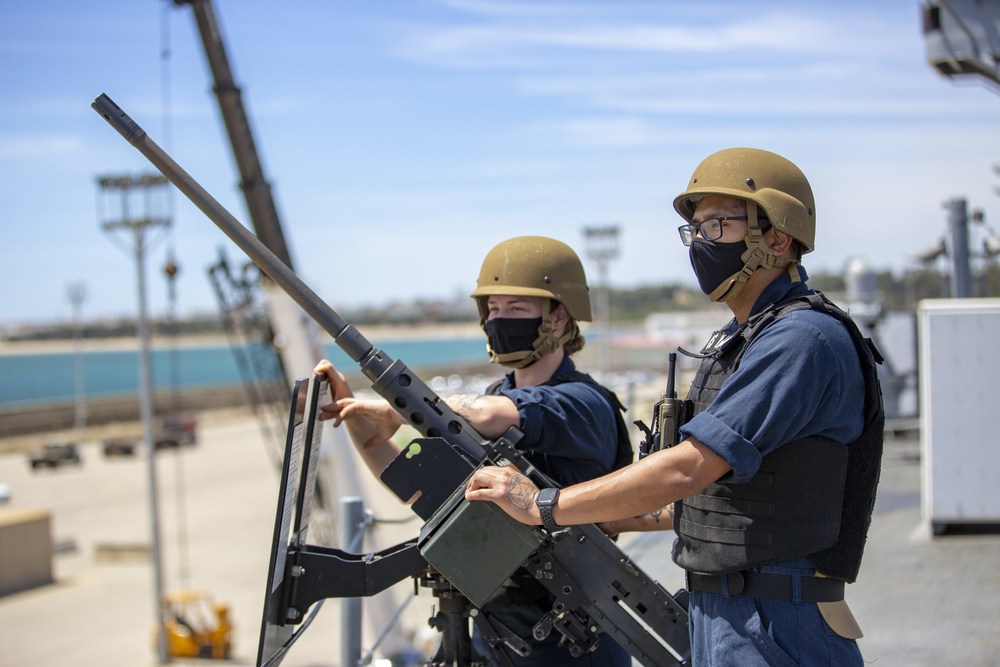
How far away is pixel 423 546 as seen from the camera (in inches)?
116

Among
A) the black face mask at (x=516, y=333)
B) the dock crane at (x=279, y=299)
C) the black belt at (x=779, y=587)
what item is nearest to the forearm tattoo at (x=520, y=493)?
the black belt at (x=779, y=587)

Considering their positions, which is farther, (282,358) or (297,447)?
(282,358)

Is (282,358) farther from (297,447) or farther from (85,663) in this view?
(297,447)

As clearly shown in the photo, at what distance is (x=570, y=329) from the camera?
3.83m

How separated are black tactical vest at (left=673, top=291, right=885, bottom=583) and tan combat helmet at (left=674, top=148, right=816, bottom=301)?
0.13 m

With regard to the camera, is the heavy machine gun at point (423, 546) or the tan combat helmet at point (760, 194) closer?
the tan combat helmet at point (760, 194)

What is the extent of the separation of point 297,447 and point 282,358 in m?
14.1

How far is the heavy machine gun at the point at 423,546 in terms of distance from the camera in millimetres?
3088

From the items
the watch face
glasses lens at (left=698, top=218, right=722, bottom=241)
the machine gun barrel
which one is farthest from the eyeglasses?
the machine gun barrel

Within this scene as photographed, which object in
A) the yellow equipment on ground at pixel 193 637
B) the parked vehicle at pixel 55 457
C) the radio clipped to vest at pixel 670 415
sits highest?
the radio clipped to vest at pixel 670 415

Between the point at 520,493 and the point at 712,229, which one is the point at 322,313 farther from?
the point at 712,229

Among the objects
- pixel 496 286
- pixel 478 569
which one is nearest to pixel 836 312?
pixel 478 569

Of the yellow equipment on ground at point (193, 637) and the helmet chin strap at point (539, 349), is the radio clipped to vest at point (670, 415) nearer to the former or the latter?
the helmet chin strap at point (539, 349)

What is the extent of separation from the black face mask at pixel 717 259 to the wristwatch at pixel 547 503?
699 mm
